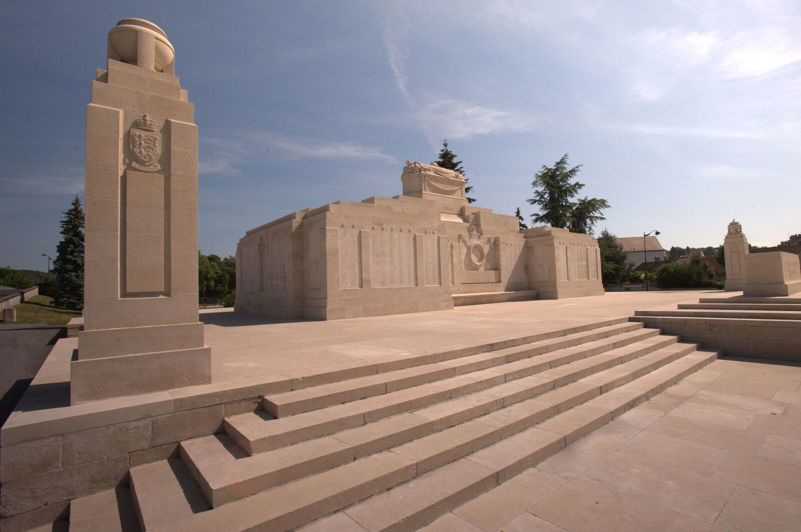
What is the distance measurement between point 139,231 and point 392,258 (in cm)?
1130

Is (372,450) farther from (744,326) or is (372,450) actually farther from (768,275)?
(768,275)

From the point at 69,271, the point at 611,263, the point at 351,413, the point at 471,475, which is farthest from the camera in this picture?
the point at 611,263

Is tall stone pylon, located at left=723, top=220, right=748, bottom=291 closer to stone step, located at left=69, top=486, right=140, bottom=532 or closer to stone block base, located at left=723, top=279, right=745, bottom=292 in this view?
stone block base, located at left=723, top=279, right=745, bottom=292

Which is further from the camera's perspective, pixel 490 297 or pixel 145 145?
pixel 490 297

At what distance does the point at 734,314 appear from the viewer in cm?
1045

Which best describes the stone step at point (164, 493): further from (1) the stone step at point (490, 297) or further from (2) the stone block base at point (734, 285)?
(2) the stone block base at point (734, 285)

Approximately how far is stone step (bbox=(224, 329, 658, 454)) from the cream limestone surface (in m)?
8.61

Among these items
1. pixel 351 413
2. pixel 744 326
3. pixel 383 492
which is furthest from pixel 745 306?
pixel 383 492

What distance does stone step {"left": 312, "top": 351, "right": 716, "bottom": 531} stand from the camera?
129 inches

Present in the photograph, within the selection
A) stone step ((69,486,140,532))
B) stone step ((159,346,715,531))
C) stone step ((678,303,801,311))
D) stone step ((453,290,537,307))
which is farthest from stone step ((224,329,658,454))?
stone step ((453,290,537,307))

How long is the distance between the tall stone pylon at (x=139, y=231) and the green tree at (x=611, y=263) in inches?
1917

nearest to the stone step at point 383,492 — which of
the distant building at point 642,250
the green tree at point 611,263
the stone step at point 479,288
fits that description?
the stone step at point 479,288

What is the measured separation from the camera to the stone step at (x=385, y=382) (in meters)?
4.44

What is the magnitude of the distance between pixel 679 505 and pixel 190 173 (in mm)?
6098
